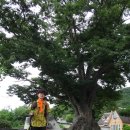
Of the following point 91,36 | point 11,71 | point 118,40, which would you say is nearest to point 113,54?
point 118,40

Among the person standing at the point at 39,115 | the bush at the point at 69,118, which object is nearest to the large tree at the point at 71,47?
the person standing at the point at 39,115

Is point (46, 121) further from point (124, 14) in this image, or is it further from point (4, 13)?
point (124, 14)

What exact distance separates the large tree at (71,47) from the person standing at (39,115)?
68.7 ft

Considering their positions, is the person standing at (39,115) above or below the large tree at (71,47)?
below

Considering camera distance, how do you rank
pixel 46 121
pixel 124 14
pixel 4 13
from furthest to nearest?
1. pixel 124 14
2. pixel 4 13
3. pixel 46 121

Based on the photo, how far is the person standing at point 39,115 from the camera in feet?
28.2

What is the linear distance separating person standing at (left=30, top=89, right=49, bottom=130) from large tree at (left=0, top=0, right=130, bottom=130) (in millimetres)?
20933

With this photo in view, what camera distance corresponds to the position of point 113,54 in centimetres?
3005

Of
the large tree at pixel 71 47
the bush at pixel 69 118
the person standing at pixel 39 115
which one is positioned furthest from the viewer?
the bush at pixel 69 118

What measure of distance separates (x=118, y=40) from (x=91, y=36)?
3.03m

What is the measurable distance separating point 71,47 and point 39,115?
999 inches

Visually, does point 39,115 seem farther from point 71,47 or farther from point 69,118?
point 69,118

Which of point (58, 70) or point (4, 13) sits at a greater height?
point (4, 13)

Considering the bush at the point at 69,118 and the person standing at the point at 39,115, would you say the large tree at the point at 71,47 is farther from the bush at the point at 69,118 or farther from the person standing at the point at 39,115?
the bush at the point at 69,118
